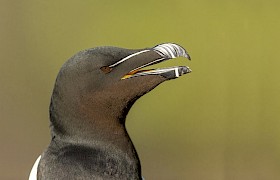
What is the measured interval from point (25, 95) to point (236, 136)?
752mm

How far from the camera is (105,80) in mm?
1396

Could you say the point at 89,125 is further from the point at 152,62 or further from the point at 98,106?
the point at 152,62

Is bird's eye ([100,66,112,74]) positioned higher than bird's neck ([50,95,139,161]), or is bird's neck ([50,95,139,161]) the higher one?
bird's eye ([100,66,112,74])

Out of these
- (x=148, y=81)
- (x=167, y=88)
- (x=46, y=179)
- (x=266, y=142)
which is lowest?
(x=266, y=142)

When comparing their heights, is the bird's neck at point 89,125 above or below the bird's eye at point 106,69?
below

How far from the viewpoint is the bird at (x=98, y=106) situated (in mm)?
1378

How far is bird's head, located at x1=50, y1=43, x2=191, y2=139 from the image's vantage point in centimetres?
138

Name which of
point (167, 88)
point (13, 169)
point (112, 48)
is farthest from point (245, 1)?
point (112, 48)

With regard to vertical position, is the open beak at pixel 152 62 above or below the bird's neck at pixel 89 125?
above

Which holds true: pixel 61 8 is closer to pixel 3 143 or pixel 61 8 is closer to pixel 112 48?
pixel 3 143

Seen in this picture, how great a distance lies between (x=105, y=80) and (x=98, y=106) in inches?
2.0

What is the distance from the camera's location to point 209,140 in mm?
2621

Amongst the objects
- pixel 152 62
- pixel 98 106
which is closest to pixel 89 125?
pixel 98 106

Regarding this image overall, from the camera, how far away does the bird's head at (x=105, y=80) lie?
4.53 ft
